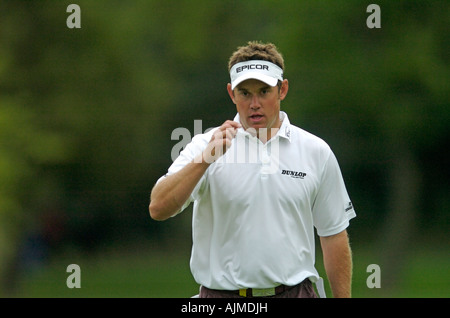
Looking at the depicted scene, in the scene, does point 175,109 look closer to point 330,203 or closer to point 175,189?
point 330,203

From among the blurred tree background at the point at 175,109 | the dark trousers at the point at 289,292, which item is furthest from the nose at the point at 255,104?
the blurred tree background at the point at 175,109

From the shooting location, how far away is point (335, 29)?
21.4m

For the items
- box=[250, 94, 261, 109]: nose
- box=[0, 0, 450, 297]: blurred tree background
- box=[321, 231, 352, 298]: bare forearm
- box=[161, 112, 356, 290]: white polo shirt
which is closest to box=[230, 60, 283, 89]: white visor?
Result: box=[250, 94, 261, 109]: nose

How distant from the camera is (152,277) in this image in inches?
908

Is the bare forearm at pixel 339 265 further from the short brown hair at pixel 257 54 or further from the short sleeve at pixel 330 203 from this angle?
the short brown hair at pixel 257 54

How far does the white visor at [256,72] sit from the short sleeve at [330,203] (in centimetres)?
69

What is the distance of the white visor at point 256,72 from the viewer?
6334 millimetres

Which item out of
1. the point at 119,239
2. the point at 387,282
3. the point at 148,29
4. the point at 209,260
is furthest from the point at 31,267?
the point at 209,260

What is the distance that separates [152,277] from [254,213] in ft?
56.5

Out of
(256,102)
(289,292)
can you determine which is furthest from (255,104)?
(289,292)

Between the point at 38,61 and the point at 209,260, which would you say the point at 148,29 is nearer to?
the point at 38,61

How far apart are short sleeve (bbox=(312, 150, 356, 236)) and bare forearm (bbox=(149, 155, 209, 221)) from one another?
1.08m

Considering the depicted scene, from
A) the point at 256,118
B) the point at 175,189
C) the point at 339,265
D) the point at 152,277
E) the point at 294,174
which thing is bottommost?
the point at 339,265

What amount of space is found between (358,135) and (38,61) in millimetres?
8362
